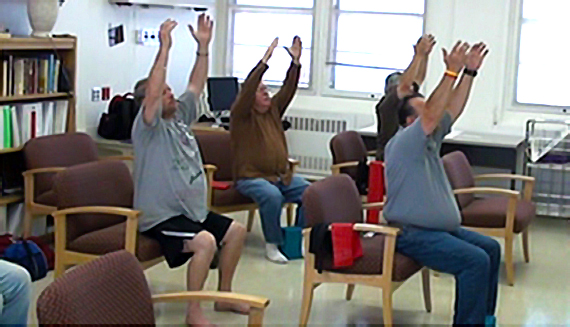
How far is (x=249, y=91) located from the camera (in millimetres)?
5238

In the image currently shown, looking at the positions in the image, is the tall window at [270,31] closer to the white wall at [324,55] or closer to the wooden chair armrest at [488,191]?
the white wall at [324,55]

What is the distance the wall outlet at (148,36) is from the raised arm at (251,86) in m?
2.06

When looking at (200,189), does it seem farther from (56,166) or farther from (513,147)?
(513,147)

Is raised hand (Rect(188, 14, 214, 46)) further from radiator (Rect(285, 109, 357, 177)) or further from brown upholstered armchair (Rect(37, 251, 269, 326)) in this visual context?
radiator (Rect(285, 109, 357, 177))

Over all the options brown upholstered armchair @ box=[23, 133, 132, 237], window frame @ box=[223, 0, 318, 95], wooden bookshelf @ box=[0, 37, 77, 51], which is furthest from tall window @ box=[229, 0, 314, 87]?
brown upholstered armchair @ box=[23, 133, 132, 237]

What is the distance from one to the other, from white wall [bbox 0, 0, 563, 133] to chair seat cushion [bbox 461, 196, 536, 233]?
206 cm

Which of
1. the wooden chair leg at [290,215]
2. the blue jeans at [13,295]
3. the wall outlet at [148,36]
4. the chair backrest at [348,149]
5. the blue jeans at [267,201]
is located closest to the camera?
the blue jeans at [13,295]

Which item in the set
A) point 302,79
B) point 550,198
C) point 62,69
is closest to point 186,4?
point 302,79

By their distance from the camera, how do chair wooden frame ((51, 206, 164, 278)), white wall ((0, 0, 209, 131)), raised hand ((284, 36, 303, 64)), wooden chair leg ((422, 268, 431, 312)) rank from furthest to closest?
white wall ((0, 0, 209, 131))
raised hand ((284, 36, 303, 64))
wooden chair leg ((422, 268, 431, 312))
chair wooden frame ((51, 206, 164, 278))

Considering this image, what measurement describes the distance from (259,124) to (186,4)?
2.43 m

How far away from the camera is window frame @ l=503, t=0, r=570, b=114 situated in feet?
23.8

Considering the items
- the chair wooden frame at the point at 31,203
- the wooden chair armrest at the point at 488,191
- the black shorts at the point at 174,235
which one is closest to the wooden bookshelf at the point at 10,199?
the chair wooden frame at the point at 31,203

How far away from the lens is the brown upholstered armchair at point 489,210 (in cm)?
502

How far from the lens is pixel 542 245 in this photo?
6184 mm
